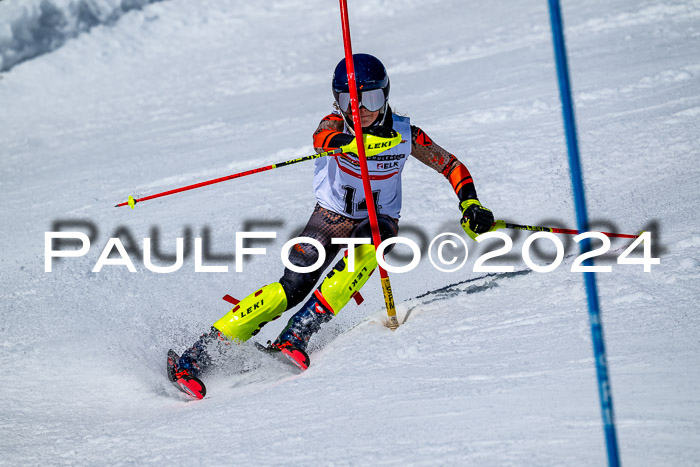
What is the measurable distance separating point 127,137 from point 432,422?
7.02 metres

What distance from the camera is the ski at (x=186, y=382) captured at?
10.5 feet

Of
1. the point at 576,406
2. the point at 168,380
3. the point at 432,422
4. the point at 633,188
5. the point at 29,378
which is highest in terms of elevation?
the point at 633,188

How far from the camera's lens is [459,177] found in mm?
3557

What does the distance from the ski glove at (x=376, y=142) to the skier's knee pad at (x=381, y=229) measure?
416 mm

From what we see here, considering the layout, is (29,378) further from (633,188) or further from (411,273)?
(633,188)

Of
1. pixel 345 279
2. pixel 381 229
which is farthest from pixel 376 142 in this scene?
pixel 345 279

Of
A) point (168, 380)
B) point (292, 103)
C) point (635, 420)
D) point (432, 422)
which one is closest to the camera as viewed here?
point (635, 420)

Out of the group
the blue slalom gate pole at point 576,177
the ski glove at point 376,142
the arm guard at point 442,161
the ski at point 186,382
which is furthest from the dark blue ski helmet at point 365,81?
the blue slalom gate pole at point 576,177

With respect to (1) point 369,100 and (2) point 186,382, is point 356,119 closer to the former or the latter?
(1) point 369,100

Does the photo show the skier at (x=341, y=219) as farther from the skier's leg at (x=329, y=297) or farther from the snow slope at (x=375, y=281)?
the snow slope at (x=375, y=281)

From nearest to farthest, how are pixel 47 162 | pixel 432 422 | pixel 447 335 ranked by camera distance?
1. pixel 432 422
2. pixel 447 335
3. pixel 47 162

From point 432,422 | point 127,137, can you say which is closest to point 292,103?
point 127,137

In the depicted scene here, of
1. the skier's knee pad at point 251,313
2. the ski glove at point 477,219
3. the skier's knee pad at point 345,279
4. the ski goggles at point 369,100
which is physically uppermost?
the ski goggles at point 369,100

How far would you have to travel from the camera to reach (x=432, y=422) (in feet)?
8.19
